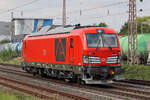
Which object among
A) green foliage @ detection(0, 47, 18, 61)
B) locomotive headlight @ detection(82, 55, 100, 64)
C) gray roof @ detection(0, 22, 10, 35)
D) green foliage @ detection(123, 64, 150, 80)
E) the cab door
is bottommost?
green foliage @ detection(123, 64, 150, 80)

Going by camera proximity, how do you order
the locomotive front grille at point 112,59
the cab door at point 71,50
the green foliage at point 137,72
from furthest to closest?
the green foliage at point 137,72 < the cab door at point 71,50 < the locomotive front grille at point 112,59

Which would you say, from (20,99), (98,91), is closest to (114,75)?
(98,91)

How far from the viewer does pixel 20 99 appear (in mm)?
11656

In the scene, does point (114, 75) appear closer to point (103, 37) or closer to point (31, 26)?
point (103, 37)

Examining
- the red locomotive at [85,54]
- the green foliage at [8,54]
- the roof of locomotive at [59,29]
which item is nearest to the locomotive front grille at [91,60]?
the red locomotive at [85,54]

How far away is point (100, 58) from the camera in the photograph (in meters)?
15.3

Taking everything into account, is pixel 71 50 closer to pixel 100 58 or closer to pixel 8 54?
pixel 100 58

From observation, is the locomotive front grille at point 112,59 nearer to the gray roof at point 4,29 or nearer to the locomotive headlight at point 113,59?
the locomotive headlight at point 113,59

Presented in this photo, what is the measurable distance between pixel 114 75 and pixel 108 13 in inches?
700

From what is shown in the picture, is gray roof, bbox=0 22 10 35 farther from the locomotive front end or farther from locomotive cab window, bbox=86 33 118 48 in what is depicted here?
the locomotive front end

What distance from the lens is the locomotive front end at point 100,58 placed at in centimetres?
1523

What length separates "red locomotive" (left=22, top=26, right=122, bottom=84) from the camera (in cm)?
1529

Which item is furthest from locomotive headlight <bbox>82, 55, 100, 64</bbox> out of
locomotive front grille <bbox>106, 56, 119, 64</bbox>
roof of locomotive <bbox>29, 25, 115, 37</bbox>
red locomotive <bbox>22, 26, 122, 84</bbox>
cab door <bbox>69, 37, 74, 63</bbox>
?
Result: roof of locomotive <bbox>29, 25, 115, 37</bbox>

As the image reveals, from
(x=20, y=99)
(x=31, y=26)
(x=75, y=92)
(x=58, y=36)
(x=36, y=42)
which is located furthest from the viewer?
(x=31, y=26)
